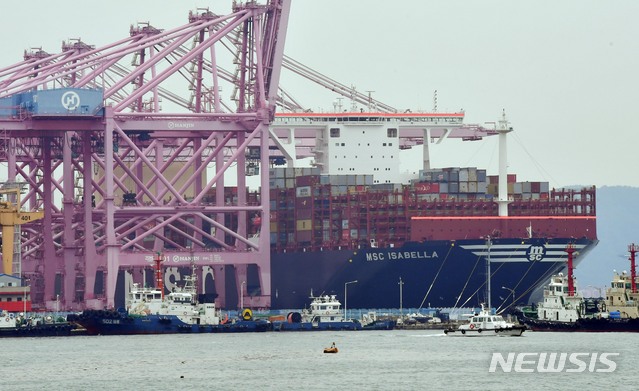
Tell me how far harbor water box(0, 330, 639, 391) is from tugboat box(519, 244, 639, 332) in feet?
2.34

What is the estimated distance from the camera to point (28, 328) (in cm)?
11481

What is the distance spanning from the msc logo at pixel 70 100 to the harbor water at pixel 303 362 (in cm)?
1453

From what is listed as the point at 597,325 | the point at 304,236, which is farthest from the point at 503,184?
the point at 597,325

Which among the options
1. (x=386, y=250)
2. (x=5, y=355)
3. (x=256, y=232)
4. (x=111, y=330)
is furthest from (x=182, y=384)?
(x=256, y=232)

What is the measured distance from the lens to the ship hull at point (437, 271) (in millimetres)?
123750

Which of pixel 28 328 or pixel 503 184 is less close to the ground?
pixel 503 184

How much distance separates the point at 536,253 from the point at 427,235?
265 inches

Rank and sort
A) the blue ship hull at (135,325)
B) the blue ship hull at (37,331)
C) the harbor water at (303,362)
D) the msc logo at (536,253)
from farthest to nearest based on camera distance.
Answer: the msc logo at (536,253) → the blue ship hull at (37,331) → the blue ship hull at (135,325) → the harbor water at (303,362)

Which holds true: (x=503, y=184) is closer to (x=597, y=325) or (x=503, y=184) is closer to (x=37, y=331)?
(x=597, y=325)

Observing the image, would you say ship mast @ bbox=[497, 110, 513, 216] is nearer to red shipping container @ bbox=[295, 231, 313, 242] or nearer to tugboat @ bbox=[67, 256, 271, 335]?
red shipping container @ bbox=[295, 231, 313, 242]

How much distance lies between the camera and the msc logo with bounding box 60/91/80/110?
12281 cm

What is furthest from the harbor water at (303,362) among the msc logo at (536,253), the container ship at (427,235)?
the msc logo at (536,253)

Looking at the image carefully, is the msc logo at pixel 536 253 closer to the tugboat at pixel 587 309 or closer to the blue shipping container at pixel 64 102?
the tugboat at pixel 587 309

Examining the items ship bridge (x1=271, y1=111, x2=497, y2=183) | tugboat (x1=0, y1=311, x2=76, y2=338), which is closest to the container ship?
ship bridge (x1=271, y1=111, x2=497, y2=183)
